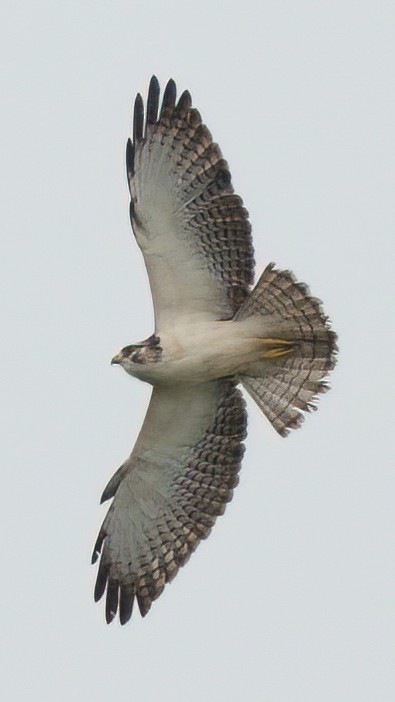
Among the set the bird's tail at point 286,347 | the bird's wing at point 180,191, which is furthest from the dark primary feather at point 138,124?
the bird's tail at point 286,347

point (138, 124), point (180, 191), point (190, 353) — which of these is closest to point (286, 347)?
point (190, 353)

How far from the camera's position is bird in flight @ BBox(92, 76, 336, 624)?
13.3 meters

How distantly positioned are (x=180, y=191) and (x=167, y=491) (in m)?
2.56

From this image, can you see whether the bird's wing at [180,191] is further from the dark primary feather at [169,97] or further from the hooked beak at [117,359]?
the hooked beak at [117,359]

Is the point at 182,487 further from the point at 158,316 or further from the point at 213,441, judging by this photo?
the point at 158,316

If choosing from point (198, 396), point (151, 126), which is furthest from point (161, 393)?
point (151, 126)

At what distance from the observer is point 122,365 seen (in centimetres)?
1324

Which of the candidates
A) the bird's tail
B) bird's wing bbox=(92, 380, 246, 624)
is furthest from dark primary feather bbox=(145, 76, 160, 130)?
bird's wing bbox=(92, 380, 246, 624)

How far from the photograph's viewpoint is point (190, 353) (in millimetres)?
13445

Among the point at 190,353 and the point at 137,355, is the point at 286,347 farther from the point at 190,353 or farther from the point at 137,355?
the point at 137,355

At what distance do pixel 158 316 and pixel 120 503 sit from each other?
1.66 metres

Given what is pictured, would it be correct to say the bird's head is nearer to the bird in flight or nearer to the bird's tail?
the bird in flight

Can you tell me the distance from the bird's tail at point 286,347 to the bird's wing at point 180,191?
0.35 m

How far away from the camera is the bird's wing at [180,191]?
13289 millimetres
